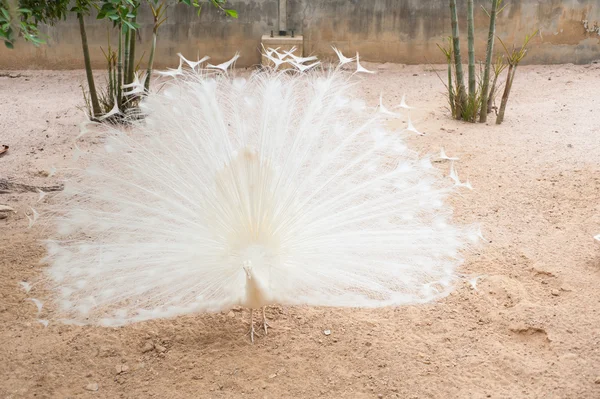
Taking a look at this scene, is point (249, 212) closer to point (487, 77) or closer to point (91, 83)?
point (487, 77)

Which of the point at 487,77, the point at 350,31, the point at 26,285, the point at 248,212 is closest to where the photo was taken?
the point at 248,212

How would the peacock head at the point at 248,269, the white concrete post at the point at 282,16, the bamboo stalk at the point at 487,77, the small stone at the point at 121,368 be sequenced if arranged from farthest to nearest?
the white concrete post at the point at 282,16
the bamboo stalk at the point at 487,77
the small stone at the point at 121,368
the peacock head at the point at 248,269

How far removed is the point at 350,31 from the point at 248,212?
7.56 meters

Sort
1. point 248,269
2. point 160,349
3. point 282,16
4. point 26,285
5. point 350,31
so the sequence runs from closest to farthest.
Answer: point 248,269, point 160,349, point 26,285, point 282,16, point 350,31

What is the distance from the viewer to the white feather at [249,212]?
123 inches

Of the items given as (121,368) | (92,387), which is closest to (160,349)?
(121,368)

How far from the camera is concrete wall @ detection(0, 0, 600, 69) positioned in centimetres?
994

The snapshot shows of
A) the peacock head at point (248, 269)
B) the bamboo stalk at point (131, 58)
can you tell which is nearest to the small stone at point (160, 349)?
the peacock head at point (248, 269)

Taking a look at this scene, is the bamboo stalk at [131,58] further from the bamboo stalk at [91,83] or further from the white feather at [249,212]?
the white feather at [249,212]

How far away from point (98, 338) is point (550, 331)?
238 centimetres

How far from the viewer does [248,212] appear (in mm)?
3121

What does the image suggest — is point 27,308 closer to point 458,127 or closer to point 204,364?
point 204,364

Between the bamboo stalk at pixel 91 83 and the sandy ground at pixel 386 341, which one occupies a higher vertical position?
the bamboo stalk at pixel 91 83

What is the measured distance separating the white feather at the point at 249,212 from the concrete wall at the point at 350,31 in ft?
21.6
